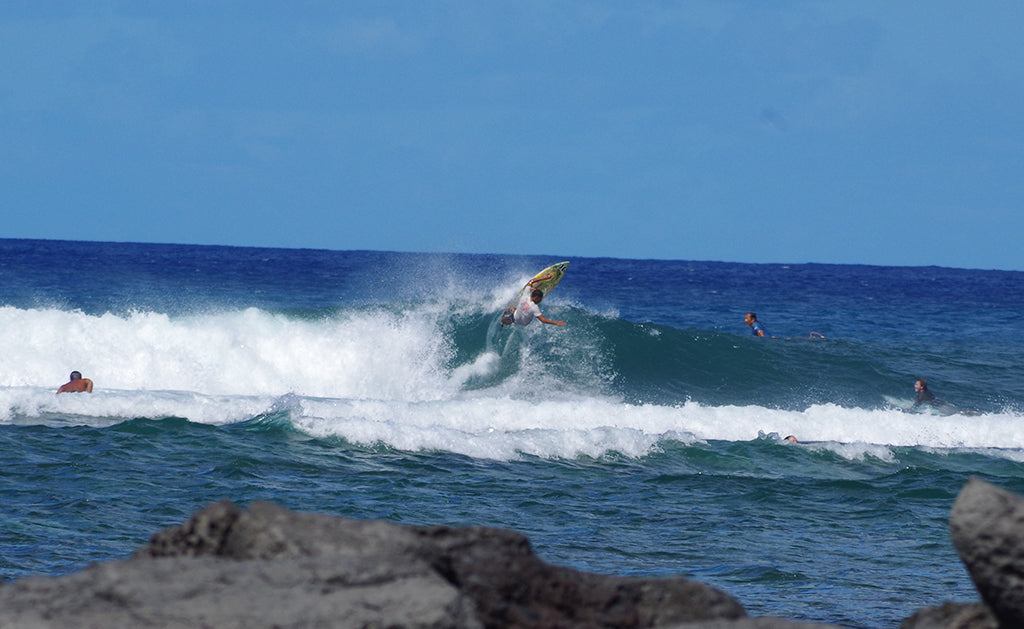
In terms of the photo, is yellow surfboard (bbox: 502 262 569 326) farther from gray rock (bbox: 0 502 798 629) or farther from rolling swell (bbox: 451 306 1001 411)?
gray rock (bbox: 0 502 798 629)

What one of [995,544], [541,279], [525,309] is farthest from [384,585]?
[541,279]

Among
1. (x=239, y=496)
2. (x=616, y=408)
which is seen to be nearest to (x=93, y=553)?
(x=239, y=496)

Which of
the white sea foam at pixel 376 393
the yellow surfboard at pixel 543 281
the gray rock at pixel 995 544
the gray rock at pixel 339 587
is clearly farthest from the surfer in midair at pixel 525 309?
the gray rock at pixel 995 544

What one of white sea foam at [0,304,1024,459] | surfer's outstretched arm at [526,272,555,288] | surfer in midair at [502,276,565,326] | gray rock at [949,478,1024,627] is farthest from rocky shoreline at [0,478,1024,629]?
surfer's outstretched arm at [526,272,555,288]

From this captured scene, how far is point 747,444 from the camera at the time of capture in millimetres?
14695

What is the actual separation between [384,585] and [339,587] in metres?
0.15

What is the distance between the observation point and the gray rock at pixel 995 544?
132 inches

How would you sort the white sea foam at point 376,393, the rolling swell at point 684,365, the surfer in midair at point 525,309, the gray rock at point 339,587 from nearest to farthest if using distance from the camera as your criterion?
the gray rock at point 339,587
the white sea foam at point 376,393
the surfer in midair at point 525,309
the rolling swell at point 684,365

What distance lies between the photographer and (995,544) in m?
3.36

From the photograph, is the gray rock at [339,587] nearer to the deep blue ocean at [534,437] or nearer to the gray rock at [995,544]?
the gray rock at [995,544]

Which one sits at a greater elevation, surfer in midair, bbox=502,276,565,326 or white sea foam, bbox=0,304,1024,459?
surfer in midair, bbox=502,276,565,326

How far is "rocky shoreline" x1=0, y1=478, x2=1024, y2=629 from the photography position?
311 cm

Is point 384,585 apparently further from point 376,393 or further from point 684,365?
point 684,365

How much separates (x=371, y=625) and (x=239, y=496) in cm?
747
